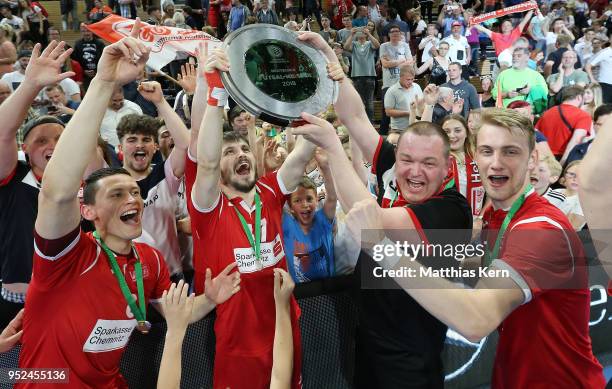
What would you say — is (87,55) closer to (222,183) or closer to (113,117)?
(113,117)

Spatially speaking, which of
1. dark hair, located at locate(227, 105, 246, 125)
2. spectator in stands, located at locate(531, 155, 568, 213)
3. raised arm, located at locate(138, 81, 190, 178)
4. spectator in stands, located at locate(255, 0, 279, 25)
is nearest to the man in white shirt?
spectator in stands, located at locate(255, 0, 279, 25)

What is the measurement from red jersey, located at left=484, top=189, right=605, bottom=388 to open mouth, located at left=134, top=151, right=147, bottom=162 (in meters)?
2.63

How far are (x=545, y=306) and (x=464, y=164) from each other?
332 centimetres

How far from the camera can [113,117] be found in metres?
7.11

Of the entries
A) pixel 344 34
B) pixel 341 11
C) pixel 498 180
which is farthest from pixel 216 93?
pixel 341 11

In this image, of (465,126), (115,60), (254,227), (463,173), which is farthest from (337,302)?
(465,126)

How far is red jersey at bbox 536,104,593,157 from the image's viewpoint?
7613 mm

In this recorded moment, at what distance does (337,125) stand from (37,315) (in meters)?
4.53

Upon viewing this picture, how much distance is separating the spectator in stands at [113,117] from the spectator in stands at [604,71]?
369 inches

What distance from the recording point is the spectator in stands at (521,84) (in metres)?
9.60

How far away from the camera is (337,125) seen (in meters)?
6.64

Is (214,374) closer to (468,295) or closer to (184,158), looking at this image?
(184,158)

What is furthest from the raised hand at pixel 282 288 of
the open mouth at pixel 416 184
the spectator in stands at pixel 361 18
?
the spectator in stands at pixel 361 18

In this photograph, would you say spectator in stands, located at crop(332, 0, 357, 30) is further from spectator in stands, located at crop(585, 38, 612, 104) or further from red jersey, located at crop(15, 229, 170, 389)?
red jersey, located at crop(15, 229, 170, 389)
